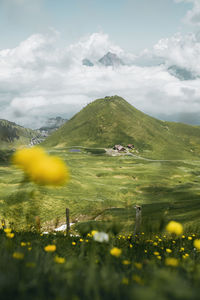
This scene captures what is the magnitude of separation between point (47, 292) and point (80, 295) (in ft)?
1.16


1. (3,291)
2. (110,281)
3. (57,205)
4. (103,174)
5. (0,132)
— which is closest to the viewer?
(3,291)

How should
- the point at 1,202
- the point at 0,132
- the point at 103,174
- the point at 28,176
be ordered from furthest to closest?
the point at 103,174 < the point at 1,202 < the point at 0,132 < the point at 28,176

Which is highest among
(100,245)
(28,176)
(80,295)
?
(28,176)

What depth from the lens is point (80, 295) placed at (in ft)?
6.97

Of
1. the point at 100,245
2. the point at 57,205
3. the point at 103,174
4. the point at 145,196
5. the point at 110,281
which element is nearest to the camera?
the point at 110,281

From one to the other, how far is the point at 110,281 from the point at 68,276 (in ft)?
1.61

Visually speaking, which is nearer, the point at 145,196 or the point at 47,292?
the point at 47,292

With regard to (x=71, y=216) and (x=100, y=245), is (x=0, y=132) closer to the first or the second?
(x=100, y=245)

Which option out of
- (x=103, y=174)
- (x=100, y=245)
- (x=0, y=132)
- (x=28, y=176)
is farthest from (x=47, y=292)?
(x=103, y=174)

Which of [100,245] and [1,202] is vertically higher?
[100,245]

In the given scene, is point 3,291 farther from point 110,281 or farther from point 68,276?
point 110,281

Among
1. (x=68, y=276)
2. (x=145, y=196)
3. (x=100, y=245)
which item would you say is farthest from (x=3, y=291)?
(x=145, y=196)

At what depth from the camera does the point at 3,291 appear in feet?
6.75

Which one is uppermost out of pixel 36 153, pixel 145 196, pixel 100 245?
pixel 36 153
